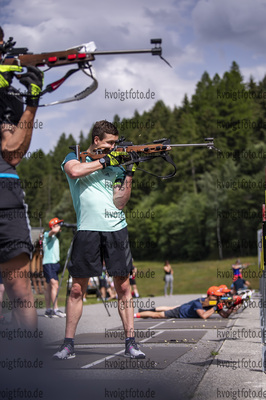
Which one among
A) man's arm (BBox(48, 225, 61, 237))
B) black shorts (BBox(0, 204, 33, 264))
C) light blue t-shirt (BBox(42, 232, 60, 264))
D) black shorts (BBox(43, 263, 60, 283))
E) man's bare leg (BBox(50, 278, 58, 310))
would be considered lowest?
man's bare leg (BBox(50, 278, 58, 310))

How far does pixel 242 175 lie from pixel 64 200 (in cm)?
3292

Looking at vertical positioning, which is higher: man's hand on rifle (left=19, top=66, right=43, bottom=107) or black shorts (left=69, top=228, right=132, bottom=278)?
man's hand on rifle (left=19, top=66, right=43, bottom=107)

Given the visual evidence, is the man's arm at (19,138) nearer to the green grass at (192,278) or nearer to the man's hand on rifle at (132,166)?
the man's hand on rifle at (132,166)

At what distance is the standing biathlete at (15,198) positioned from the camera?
3787 mm

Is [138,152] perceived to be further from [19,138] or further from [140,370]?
[19,138]

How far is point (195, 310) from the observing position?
1198 centimetres

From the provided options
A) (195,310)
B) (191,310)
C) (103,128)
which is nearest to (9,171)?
(103,128)

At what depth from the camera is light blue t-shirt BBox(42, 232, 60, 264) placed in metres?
13.7

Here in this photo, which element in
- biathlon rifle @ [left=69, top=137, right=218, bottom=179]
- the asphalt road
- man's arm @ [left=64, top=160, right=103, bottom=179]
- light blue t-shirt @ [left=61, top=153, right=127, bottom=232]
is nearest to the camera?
the asphalt road

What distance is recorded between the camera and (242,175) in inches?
3401

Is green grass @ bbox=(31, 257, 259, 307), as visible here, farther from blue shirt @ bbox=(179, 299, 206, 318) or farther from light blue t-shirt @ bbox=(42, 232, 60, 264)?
blue shirt @ bbox=(179, 299, 206, 318)

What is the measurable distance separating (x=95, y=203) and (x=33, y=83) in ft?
7.77

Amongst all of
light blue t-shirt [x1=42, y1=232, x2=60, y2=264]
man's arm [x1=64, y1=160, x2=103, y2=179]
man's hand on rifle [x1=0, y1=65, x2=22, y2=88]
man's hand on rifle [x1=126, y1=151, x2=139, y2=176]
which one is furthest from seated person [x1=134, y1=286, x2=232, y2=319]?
man's hand on rifle [x1=0, y1=65, x2=22, y2=88]

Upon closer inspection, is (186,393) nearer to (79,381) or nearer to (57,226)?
(79,381)
